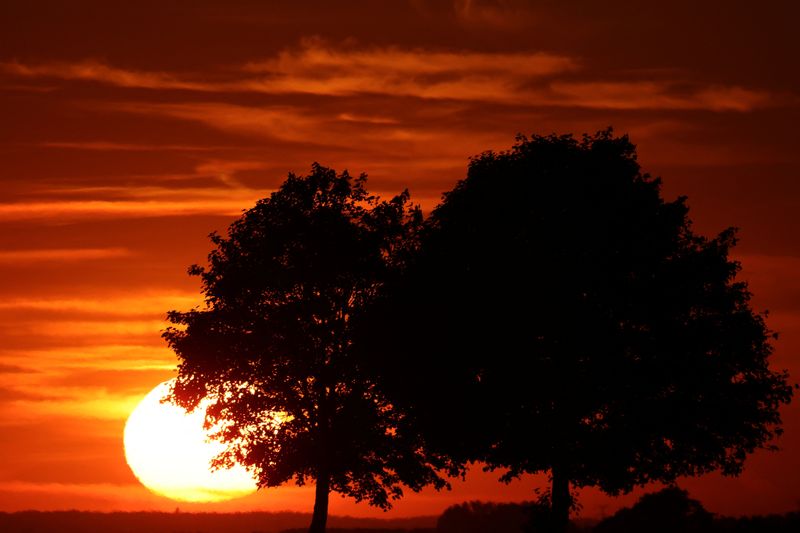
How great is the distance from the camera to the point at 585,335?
49.5 metres

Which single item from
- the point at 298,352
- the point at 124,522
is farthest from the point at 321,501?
the point at 124,522

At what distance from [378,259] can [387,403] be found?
663cm

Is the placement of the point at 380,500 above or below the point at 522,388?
below

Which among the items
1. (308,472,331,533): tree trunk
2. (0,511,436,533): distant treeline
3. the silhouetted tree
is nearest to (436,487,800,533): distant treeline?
the silhouetted tree

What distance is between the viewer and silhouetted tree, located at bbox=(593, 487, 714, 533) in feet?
172

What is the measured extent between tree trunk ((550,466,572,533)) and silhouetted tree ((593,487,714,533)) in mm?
4744

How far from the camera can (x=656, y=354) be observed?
4994 centimetres

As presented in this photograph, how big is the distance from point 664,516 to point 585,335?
966cm

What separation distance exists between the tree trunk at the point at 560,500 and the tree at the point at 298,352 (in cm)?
654

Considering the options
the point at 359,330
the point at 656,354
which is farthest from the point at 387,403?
the point at 656,354

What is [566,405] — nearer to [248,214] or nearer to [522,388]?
[522,388]

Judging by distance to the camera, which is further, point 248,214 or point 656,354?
point 248,214

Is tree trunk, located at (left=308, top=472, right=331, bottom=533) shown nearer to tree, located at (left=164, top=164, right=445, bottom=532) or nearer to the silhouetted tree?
tree, located at (left=164, top=164, right=445, bottom=532)

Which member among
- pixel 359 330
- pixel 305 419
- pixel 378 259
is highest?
pixel 378 259
